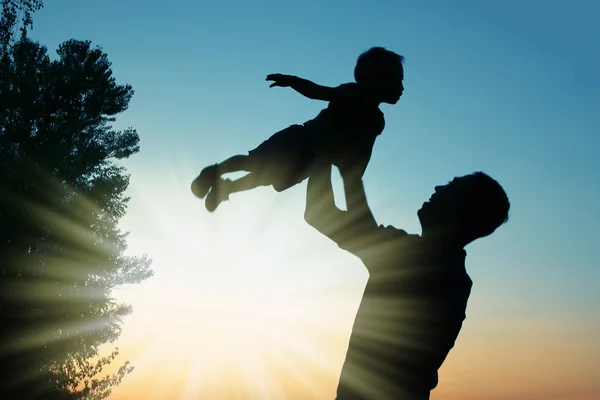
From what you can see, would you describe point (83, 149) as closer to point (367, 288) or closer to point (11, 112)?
point (11, 112)

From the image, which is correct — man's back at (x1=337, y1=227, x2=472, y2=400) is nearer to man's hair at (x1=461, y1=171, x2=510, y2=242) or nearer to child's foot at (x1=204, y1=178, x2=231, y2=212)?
man's hair at (x1=461, y1=171, x2=510, y2=242)

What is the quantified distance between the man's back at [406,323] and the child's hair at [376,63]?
1238mm

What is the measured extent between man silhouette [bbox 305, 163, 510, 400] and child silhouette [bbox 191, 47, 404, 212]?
2.50 feet

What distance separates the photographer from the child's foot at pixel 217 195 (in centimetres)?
372

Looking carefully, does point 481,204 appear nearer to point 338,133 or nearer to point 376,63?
point 338,133

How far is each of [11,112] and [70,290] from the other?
5.56 m

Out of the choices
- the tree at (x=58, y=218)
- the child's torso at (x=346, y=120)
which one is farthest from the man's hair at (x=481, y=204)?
the tree at (x=58, y=218)

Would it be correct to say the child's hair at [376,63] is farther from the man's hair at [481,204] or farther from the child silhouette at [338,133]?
the man's hair at [481,204]

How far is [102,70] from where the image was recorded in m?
18.2

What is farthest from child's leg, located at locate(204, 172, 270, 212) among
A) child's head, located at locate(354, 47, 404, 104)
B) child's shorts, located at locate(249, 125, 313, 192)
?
child's head, located at locate(354, 47, 404, 104)

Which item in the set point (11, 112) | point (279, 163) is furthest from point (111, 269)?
point (279, 163)

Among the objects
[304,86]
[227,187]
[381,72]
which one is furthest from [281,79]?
[227,187]

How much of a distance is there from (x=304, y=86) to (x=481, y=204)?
Answer: 4.24 feet

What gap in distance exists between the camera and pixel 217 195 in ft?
12.2
